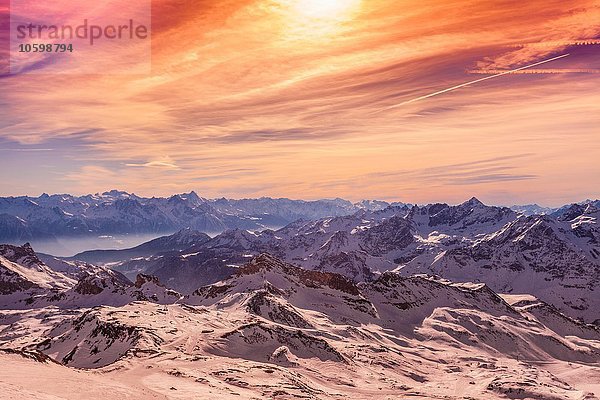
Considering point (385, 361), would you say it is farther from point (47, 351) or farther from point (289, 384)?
point (47, 351)

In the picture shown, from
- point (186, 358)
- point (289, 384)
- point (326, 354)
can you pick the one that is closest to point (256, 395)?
point (289, 384)

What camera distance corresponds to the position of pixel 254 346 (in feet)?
510

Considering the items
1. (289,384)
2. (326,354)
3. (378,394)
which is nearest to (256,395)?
(289,384)

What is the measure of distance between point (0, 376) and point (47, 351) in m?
146

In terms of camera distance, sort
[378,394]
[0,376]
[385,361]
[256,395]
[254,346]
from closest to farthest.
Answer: [0,376] < [256,395] < [378,394] < [254,346] < [385,361]

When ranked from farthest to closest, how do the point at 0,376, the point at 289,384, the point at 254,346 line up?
the point at 254,346 → the point at 289,384 → the point at 0,376

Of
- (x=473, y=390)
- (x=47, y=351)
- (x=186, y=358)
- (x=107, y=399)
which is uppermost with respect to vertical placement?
(x=107, y=399)

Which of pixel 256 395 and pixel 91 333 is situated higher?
pixel 256 395

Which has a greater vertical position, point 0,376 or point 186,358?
point 0,376

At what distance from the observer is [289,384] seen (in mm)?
95562

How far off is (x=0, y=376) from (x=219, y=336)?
11166 cm

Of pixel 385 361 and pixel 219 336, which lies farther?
pixel 385 361

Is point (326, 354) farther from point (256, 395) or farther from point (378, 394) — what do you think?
point (256, 395)

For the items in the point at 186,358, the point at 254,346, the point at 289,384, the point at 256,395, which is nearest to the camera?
the point at 256,395
